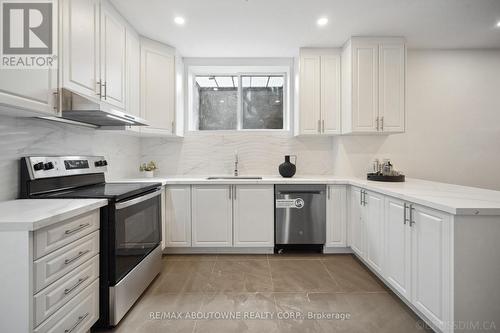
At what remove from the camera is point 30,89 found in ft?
4.51

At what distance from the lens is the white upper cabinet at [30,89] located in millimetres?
1242

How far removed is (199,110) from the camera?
3.70 metres

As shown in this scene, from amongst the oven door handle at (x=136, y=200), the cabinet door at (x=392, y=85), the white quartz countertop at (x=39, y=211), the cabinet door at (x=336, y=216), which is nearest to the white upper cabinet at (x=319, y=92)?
the cabinet door at (x=392, y=85)

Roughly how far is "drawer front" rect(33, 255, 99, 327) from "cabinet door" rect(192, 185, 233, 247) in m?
1.35

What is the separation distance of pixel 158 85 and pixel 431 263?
3086mm

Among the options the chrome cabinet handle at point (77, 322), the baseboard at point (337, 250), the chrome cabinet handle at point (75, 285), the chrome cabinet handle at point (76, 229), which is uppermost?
the chrome cabinet handle at point (76, 229)

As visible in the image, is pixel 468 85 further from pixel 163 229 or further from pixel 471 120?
pixel 163 229

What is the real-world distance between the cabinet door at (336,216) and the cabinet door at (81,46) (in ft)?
8.46

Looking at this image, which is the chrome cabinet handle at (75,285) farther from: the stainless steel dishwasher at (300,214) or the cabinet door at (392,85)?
the cabinet door at (392,85)

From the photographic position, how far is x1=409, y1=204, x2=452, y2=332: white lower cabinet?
1.40 metres

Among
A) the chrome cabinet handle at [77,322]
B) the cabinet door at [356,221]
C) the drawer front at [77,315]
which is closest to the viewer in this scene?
the drawer front at [77,315]

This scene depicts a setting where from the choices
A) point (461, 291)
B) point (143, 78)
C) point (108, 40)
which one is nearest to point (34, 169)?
point (108, 40)

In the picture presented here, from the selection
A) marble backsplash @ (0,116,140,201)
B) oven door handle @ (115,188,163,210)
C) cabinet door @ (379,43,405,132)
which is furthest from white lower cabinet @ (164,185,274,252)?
cabinet door @ (379,43,405,132)

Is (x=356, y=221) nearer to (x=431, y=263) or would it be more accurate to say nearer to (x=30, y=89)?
(x=431, y=263)
